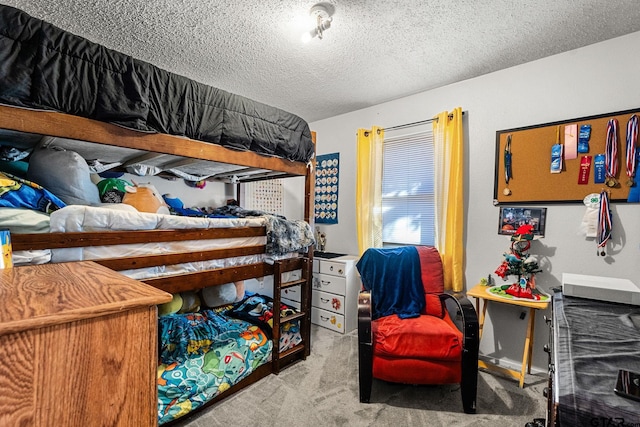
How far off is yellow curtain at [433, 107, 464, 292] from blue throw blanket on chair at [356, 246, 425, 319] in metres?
0.35

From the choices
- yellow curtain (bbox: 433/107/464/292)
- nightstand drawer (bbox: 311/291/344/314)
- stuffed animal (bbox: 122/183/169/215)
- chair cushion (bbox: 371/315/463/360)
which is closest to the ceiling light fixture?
yellow curtain (bbox: 433/107/464/292)

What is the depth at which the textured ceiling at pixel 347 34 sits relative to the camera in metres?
1.70

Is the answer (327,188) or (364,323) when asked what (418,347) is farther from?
(327,188)

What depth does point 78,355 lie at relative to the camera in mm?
544

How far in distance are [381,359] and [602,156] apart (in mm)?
2067

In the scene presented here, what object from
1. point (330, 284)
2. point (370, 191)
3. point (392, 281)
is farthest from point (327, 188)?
point (392, 281)

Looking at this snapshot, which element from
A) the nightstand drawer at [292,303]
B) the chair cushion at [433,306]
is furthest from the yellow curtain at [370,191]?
the nightstand drawer at [292,303]

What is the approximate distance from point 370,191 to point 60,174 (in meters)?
2.50

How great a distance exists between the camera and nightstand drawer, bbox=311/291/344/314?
3000 millimetres

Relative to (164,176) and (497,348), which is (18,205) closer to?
(164,176)

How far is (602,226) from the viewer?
6.43 ft

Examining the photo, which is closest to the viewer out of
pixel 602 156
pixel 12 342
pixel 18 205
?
pixel 12 342

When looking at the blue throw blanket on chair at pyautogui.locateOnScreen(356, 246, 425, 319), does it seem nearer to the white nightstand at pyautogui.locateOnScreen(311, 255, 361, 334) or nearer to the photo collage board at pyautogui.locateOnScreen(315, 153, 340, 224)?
the white nightstand at pyautogui.locateOnScreen(311, 255, 361, 334)

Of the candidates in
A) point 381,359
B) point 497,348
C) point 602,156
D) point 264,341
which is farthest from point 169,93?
point 497,348
